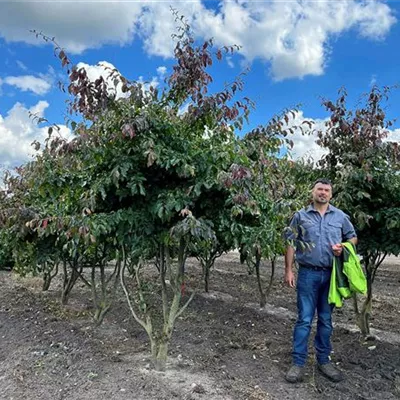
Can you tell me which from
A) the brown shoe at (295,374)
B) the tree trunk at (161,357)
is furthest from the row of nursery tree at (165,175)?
the brown shoe at (295,374)

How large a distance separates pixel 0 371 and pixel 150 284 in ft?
13.4

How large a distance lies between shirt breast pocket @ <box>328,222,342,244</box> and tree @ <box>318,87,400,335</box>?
379mm

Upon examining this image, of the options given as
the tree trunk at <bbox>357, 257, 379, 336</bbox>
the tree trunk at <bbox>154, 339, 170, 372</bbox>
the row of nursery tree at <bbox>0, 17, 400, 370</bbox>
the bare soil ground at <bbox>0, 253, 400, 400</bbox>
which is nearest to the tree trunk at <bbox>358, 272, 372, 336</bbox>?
the tree trunk at <bbox>357, 257, 379, 336</bbox>

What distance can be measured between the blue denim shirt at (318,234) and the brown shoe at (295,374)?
2.77 feet

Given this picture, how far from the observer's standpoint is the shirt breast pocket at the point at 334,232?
3.77m

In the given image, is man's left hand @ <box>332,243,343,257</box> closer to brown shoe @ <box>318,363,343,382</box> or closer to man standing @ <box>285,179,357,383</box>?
man standing @ <box>285,179,357,383</box>

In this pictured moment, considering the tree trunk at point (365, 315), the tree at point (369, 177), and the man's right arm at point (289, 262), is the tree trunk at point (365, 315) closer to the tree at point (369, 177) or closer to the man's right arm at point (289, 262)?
the tree at point (369, 177)

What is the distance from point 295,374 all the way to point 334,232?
3.91 ft

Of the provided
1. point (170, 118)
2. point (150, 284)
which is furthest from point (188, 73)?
point (150, 284)

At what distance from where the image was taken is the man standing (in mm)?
3715

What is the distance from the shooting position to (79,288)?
25.5ft

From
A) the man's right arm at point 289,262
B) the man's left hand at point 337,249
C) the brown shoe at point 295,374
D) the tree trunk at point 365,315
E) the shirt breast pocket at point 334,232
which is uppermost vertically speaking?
the shirt breast pocket at point 334,232

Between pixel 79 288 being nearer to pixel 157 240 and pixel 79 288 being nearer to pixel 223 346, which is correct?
pixel 223 346

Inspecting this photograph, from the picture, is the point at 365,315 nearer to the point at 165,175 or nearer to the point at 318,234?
the point at 318,234
